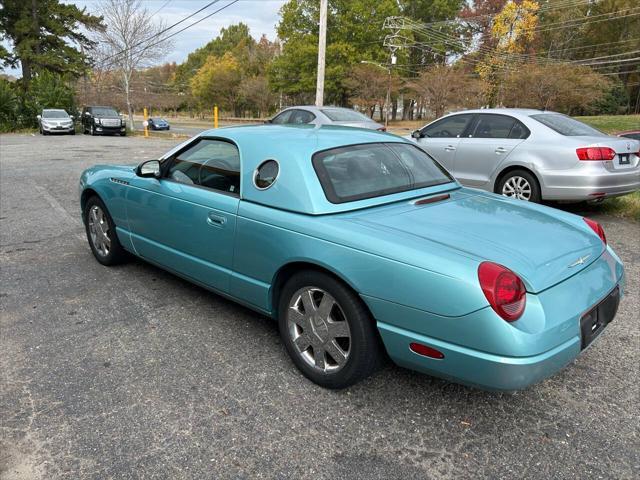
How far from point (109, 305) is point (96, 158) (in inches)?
467

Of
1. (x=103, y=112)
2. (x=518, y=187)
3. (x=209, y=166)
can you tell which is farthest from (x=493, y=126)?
(x=103, y=112)

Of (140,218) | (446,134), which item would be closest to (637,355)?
(140,218)

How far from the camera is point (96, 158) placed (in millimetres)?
14242

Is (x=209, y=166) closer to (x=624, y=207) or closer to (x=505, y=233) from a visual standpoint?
(x=505, y=233)

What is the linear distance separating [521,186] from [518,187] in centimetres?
4

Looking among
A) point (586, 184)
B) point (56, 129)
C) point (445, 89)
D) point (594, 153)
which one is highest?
point (445, 89)

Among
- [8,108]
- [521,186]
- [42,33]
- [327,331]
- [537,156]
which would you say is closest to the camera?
[327,331]

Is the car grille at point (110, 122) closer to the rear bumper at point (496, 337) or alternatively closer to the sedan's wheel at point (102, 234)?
the sedan's wheel at point (102, 234)

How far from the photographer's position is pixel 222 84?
228 feet

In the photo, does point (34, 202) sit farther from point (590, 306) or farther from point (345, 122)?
point (590, 306)

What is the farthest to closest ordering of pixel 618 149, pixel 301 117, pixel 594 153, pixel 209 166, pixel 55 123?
pixel 55 123 → pixel 301 117 → pixel 618 149 → pixel 594 153 → pixel 209 166

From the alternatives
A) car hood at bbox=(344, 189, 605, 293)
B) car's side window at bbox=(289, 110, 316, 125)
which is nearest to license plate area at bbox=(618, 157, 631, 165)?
car hood at bbox=(344, 189, 605, 293)

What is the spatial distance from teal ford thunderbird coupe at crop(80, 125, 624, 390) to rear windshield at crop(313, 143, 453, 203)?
0.03ft

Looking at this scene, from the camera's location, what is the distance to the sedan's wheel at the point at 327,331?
2.49 meters
